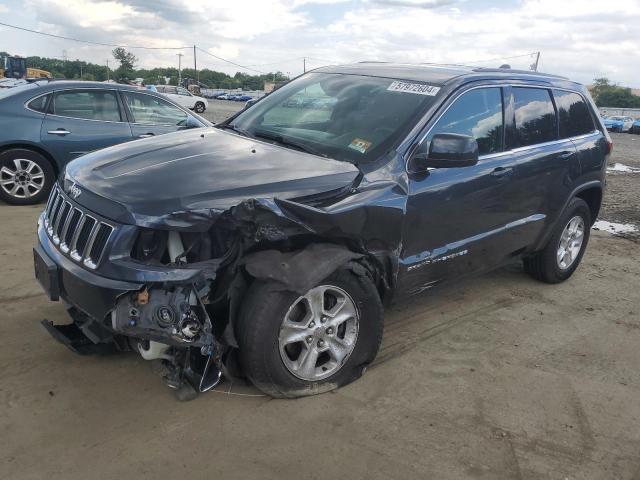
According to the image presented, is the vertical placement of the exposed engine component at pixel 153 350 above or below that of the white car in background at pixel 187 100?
below

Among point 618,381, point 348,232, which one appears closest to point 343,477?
point 348,232

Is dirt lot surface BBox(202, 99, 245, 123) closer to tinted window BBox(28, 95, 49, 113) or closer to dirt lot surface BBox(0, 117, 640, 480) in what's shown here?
tinted window BBox(28, 95, 49, 113)

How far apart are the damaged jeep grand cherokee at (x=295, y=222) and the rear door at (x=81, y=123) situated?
3623 millimetres

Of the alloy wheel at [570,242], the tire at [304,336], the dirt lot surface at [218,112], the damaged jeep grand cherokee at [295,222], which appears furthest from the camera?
the dirt lot surface at [218,112]

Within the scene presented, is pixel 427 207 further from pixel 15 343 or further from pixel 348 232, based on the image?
pixel 15 343

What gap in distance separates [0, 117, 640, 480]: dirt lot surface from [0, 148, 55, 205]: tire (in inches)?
121

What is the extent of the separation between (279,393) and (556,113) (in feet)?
11.7

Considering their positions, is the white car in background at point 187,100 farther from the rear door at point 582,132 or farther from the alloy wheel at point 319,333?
the alloy wheel at point 319,333

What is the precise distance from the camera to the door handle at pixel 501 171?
13.7 feet

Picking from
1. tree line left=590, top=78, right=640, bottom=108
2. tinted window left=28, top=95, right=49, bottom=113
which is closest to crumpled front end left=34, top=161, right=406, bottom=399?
tinted window left=28, top=95, right=49, bottom=113

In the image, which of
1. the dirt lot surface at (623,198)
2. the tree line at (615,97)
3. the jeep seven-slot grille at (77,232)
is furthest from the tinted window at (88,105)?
the tree line at (615,97)

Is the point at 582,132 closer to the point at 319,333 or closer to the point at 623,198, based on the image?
the point at 319,333

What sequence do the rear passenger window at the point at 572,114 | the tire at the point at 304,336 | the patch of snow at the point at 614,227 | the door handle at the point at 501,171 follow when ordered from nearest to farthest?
the tire at the point at 304,336
the door handle at the point at 501,171
the rear passenger window at the point at 572,114
the patch of snow at the point at 614,227

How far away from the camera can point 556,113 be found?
4.98 metres
